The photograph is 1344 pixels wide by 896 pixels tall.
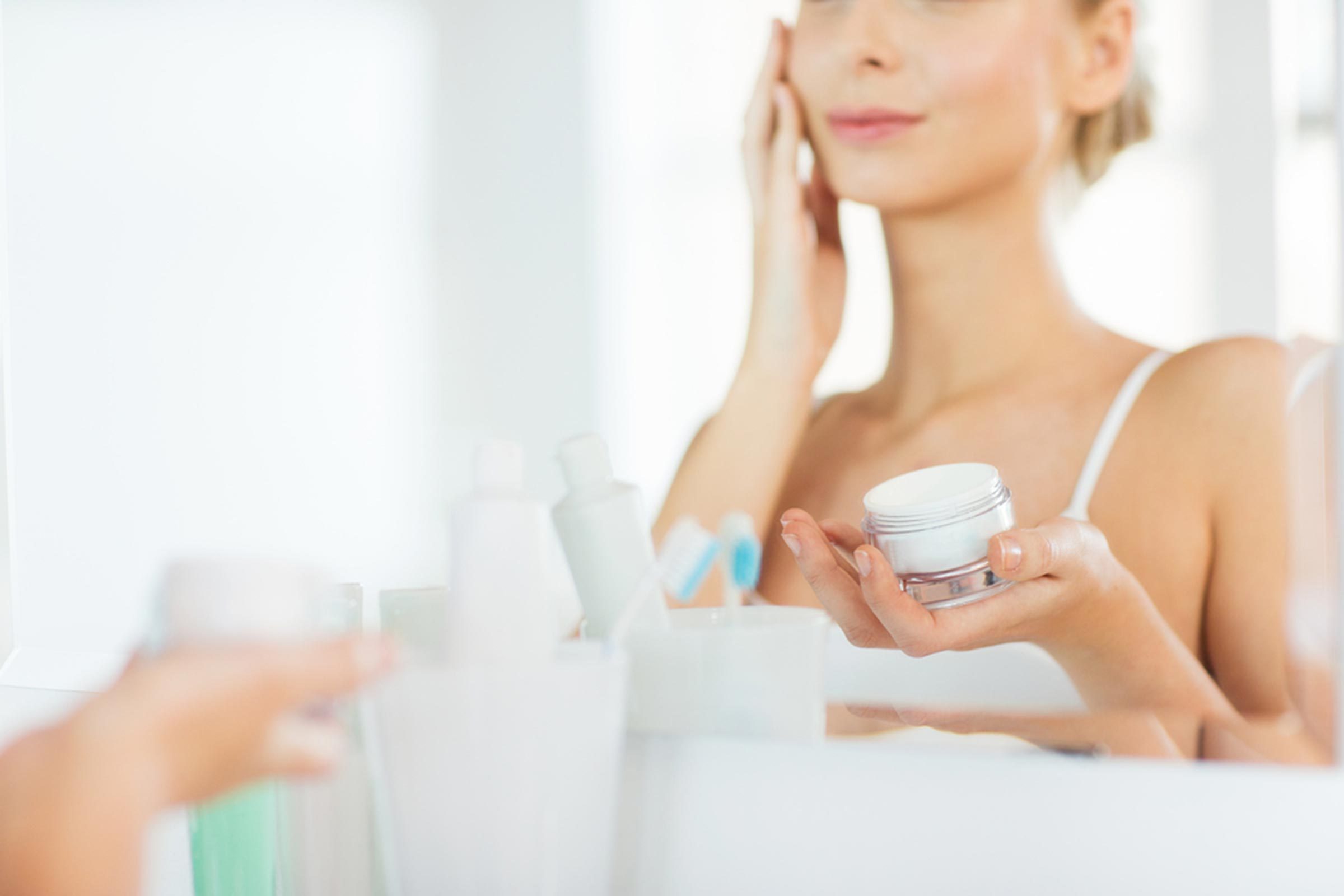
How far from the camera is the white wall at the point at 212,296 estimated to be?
2.34ft

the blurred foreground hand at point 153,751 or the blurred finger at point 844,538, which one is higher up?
the blurred finger at point 844,538

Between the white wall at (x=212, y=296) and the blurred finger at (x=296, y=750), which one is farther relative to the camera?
the white wall at (x=212, y=296)

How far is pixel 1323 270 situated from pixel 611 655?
352 mm

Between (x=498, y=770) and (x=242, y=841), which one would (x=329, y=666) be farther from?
(x=242, y=841)

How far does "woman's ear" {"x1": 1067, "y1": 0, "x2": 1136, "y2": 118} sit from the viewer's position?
1.71 feet

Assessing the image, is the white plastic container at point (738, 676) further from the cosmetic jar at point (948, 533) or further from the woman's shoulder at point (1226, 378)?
the woman's shoulder at point (1226, 378)

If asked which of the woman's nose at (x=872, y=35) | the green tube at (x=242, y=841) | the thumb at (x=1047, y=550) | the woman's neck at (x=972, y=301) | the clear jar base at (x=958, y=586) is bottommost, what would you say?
the green tube at (x=242, y=841)

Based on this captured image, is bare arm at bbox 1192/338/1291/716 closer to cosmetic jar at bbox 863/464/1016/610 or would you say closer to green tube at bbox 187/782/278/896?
cosmetic jar at bbox 863/464/1016/610

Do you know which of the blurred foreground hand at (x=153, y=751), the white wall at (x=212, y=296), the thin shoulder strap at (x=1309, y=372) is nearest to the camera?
the blurred foreground hand at (x=153, y=751)

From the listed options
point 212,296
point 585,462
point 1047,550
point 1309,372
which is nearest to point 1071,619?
point 1047,550

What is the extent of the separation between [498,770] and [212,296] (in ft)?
1.45

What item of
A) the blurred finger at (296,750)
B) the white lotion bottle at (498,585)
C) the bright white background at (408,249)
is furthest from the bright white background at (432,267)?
the blurred finger at (296,750)

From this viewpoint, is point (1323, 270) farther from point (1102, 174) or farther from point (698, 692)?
point (698, 692)

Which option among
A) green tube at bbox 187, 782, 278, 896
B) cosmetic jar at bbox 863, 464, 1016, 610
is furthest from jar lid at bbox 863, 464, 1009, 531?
green tube at bbox 187, 782, 278, 896
